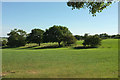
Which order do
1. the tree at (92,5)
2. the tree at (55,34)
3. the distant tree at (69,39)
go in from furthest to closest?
the tree at (55,34) → the distant tree at (69,39) → the tree at (92,5)

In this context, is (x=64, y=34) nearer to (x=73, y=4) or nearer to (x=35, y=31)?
(x=35, y=31)

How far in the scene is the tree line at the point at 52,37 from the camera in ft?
180

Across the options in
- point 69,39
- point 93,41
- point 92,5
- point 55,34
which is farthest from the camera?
point 55,34

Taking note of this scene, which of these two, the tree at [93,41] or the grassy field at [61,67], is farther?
the tree at [93,41]

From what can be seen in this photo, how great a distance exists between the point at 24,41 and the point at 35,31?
9419 millimetres

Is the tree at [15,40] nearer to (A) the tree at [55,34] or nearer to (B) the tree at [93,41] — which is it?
(A) the tree at [55,34]

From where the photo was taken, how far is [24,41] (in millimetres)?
74375

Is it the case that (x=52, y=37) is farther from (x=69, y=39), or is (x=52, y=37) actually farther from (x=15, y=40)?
(x=15, y=40)

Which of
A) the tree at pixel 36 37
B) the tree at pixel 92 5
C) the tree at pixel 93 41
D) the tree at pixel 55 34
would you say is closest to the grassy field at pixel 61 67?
the tree at pixel 92 5

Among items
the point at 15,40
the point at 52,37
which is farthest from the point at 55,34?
the point at 15,40

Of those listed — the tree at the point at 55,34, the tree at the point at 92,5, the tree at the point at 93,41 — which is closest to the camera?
the tree at the point at 92,5

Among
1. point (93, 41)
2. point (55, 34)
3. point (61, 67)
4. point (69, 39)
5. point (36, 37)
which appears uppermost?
point (55, 34)

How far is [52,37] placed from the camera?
61938 mm

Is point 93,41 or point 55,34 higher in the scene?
point 55,34
